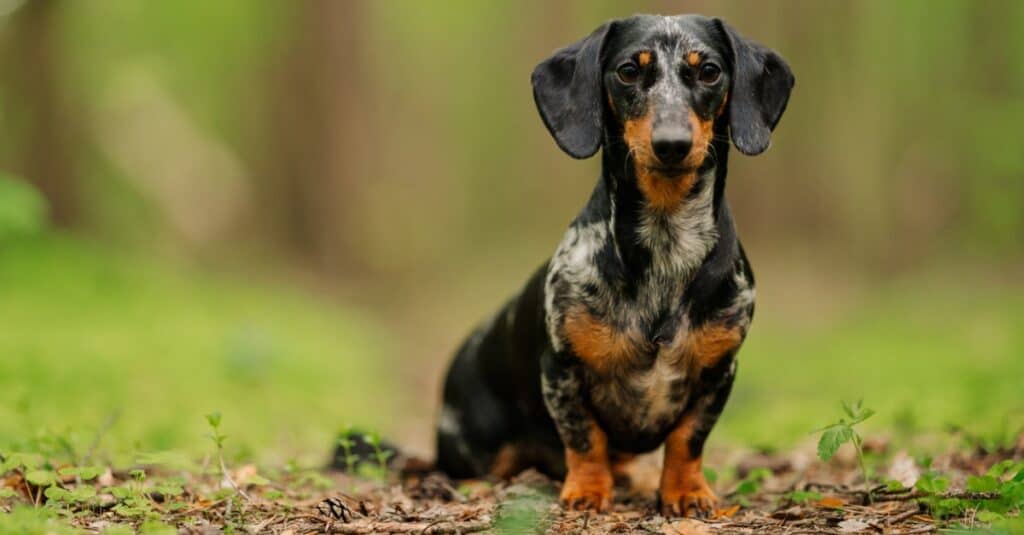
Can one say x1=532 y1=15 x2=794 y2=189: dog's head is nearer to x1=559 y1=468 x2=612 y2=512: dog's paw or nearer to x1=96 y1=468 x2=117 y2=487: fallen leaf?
x1=559 y1=468 x2=612 y2=512: dog's paw

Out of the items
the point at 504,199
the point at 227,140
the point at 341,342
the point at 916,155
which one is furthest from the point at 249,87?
the point at 341,342

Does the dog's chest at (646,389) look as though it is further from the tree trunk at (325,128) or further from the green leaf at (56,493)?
the tree trunk at (325,128)

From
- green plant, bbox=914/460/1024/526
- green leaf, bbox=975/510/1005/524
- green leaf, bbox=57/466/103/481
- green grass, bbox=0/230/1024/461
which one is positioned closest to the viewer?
green leaf, bbox=975/510/1005/524

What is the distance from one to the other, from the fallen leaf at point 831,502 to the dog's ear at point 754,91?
122cm

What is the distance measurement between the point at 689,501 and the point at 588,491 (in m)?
0.36

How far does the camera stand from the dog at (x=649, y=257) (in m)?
3.85

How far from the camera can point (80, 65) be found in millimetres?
14359

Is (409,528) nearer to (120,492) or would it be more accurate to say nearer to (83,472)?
(120,492)

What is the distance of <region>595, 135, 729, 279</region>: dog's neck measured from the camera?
3.97m

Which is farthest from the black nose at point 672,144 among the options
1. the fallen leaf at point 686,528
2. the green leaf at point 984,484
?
the green leaf at point 984,484

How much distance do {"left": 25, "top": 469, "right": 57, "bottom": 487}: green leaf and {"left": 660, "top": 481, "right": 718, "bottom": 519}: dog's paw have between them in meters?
2.02

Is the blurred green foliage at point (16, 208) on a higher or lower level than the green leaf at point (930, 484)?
higher

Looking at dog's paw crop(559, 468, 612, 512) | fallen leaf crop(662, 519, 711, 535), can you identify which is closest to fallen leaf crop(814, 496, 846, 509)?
fallen leaf crop(662, 519, 711, 535)

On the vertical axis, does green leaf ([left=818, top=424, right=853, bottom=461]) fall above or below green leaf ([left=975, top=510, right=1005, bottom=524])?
above
